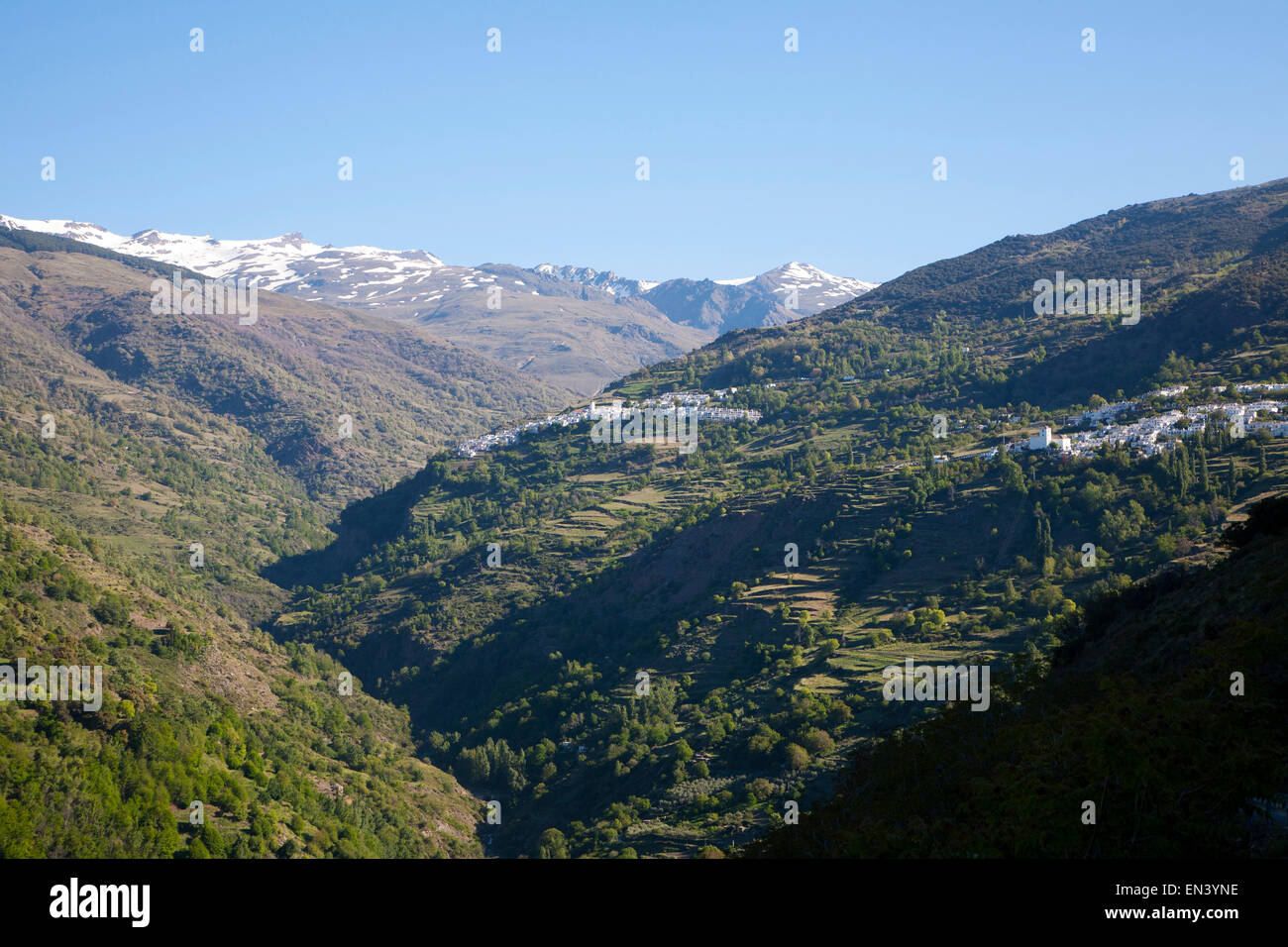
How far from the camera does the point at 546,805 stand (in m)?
85.1

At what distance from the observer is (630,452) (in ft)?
624

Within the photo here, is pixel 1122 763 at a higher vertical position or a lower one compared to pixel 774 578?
higher

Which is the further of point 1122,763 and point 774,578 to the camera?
point 774,578

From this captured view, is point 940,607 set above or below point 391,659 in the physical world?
above

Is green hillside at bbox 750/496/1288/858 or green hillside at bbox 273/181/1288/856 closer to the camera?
green hillside at bbox 750/496/1288/858

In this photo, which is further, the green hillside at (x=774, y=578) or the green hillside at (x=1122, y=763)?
the green hillside at (x=774, y=578)

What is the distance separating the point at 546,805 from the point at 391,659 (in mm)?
53166
